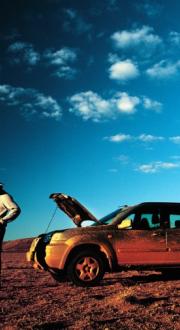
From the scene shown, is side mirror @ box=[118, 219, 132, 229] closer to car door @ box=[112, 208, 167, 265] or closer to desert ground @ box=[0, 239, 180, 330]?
car door @ box=[112, 208, 167, 265]

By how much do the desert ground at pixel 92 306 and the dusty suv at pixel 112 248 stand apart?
1.21ft

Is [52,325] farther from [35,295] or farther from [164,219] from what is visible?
[164,219]

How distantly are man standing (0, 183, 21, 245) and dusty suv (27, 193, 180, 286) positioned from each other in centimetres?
166

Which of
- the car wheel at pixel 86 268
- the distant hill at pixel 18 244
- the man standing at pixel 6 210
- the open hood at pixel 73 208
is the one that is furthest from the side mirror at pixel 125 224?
the distant hill at pixel 18 244

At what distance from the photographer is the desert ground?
5109 mm

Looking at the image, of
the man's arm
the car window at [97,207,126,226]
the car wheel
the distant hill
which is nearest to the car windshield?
the car window at [97,207,126,226]

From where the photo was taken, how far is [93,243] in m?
8.81

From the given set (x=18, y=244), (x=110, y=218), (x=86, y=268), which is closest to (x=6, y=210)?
(x=86, y=268)

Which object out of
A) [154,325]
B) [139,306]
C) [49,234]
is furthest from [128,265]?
[154,325]

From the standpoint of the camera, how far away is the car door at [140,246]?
8812 millimetres

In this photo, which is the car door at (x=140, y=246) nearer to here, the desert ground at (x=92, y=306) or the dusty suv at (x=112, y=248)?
the dusty suv at (x=112, y=248)

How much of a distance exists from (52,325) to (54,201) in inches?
205

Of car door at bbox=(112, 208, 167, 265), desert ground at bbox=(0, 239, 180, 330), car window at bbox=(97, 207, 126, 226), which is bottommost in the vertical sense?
desert ground at bbox=(0, 239, 180, 330)

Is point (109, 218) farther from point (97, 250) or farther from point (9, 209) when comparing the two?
point (9, 209)
